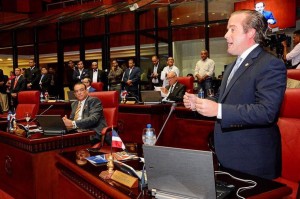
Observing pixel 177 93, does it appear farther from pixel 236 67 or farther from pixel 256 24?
pixel 256 24

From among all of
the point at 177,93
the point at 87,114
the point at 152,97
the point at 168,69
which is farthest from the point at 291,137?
the point at 168,69

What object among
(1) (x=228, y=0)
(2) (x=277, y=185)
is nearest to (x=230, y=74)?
(2) (x=277, y=185)

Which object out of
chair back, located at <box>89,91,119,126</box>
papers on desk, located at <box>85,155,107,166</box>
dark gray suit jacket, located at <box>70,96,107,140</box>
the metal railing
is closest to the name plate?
Answer: papers on desk, located at <box>85,155,107,166</box>

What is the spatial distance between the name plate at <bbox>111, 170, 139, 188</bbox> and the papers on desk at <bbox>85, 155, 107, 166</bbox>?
1.03 ft

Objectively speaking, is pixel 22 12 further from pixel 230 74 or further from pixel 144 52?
pixel 230 74

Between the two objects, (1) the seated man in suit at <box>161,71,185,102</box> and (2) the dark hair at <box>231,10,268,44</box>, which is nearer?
(2) the dark hair at <box>231,10,268,44</box>

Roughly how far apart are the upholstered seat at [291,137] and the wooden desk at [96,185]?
0.67 m

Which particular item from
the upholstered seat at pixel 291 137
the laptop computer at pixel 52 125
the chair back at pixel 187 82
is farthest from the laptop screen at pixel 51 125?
the chair back at pixel 187 82

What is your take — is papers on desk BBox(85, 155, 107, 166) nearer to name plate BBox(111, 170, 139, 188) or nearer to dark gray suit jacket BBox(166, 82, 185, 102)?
name plate BBox(111, 170, 139, 188)

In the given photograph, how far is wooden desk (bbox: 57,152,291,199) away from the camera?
134 cm

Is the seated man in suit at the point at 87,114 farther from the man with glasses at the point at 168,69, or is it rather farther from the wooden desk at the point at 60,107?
the man with glasses at the point at 168,69

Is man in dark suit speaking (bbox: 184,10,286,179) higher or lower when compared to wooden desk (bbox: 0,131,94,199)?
higher

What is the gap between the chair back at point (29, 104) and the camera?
187 inches

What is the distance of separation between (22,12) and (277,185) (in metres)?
14.2
